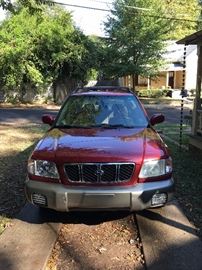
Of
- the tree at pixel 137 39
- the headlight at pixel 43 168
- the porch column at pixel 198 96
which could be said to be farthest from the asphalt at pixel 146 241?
the tree at pixel 137 39

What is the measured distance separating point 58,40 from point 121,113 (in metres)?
22.1

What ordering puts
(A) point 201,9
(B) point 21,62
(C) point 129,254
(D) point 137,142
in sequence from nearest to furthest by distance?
(C) point 129,254
(D) point 137,142
(B) point 21,62
(A) point 201,9

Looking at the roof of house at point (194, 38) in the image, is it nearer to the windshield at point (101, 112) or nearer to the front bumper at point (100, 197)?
the windshield at point (101, 112)

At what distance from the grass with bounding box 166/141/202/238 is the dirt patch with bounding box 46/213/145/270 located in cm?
87

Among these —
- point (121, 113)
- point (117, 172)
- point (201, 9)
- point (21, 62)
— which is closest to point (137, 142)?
point (117, 172)

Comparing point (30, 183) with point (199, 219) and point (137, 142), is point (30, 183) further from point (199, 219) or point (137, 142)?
point (199, 219)

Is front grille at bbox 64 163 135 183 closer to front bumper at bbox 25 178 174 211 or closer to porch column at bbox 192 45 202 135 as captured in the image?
front bumper at bbox 25 178 174 211

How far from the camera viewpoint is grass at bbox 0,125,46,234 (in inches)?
243

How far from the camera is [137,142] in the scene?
17.5 feet

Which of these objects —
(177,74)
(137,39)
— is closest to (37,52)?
(137,39)

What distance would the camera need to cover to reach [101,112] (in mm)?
6566

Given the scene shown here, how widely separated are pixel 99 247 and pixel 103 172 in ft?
2.72

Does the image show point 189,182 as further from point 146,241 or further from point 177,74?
point 177,74

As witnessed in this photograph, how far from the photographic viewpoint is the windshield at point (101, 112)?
633 centimetres
